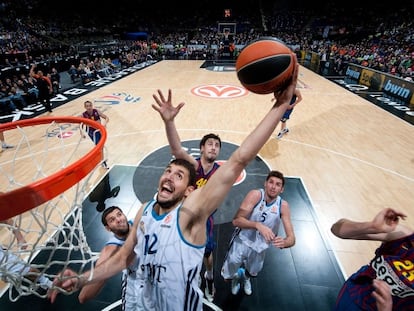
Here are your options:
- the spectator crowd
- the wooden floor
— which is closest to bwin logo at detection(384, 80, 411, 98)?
the spectator crowd

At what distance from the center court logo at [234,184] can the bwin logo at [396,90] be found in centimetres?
884

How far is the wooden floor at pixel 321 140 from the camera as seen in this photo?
15.8 feet

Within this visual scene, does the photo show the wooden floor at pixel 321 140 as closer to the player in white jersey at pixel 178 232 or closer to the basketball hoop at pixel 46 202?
the basketball hoop at pixel 46 202

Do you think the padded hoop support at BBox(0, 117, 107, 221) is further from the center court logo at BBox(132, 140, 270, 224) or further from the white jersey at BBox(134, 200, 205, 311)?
the center court logo at BBox(132, 140, 270, 224)

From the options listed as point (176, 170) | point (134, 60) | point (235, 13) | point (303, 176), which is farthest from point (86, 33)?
point (176, 170)

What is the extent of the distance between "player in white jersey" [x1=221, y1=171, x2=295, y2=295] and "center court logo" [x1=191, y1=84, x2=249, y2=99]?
30.7 feet

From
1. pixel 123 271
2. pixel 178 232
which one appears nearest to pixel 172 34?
pixel 123 271

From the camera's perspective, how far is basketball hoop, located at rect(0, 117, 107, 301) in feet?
4.98

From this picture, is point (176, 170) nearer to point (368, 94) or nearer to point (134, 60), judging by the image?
point (368, 94)

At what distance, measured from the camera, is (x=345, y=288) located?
2.10m

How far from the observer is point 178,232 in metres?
1.53

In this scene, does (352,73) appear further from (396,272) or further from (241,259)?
(396,272)

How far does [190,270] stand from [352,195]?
4620 millimetres

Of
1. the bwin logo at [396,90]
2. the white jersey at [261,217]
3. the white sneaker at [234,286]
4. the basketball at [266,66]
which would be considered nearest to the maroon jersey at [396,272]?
the white jersey at [261,217]
